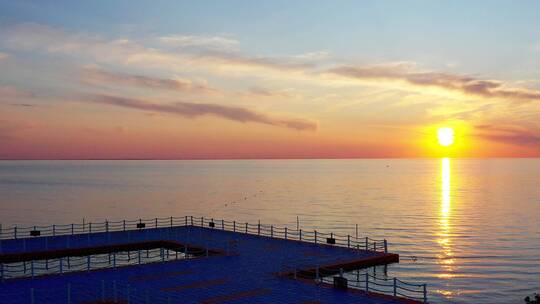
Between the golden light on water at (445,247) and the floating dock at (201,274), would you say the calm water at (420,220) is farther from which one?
the floating dock at (201,274)

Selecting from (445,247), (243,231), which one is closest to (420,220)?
(445,247)

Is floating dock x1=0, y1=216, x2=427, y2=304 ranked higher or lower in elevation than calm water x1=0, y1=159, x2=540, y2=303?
higher

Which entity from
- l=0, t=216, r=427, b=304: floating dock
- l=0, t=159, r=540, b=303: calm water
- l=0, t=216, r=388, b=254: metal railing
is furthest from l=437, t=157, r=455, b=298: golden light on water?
l=0, t=216, r=427, b=304: floating dock

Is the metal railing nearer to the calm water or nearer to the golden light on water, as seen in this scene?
the calm water

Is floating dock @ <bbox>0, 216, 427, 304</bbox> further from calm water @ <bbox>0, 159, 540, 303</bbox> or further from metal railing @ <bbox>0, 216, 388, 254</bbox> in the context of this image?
calm water @ <bbox>0, 159, 540, 303</bbox>

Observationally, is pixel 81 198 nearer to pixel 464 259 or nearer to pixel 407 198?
pixel 407 198

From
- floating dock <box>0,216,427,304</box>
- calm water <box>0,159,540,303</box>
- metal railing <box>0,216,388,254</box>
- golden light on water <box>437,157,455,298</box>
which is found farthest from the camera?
golden light on water <box>437,157,455,298</box>

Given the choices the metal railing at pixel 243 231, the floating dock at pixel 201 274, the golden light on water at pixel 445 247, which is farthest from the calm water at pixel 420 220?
the floating dock at pixel 201 274

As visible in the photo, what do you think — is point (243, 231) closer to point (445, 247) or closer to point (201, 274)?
point (445, 247)

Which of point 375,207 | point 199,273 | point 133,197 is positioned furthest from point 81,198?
point 199,273

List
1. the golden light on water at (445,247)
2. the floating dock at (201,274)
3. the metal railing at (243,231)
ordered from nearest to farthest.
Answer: the floating dock at (201,274)
the metal railing at (243,231)
the golden light on water at (445,247)

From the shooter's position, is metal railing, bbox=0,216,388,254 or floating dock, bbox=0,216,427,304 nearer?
floating dock, bbox=0,216,427,304

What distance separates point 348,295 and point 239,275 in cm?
796

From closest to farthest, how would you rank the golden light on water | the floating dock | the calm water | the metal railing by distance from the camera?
the floating dock
the metal railing
the calm water
the golden light on water
